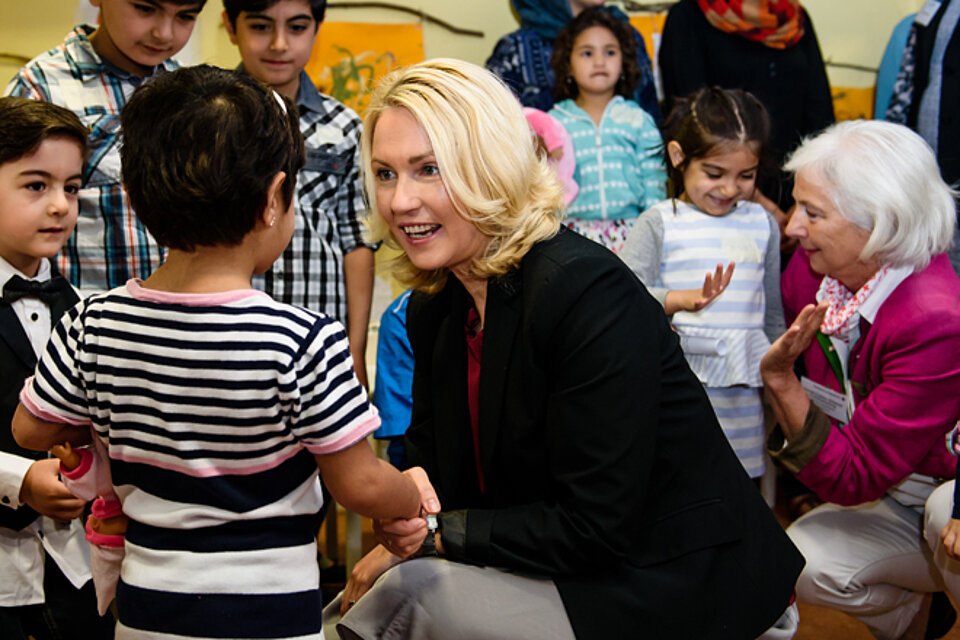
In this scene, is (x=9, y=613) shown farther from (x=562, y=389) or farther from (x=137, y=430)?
(x=562, y=389)

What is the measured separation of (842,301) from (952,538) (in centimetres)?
76

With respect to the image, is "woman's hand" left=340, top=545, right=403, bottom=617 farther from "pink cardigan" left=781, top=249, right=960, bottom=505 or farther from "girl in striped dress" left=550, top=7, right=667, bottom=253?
"girl in striped dress" left=550, top=7, right=667, bottom=253

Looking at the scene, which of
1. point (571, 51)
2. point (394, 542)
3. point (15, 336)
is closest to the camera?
point (394, 542)

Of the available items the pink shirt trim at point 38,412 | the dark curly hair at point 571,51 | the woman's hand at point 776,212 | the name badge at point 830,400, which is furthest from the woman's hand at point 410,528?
the dark curly hair at point 571,51

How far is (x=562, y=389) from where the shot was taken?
156cm

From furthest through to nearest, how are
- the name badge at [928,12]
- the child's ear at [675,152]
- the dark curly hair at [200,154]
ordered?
the name badge at [928,12]
the child's ear at [675,152]
the dark curly hair at [200,154]

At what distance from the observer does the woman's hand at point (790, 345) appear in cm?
210

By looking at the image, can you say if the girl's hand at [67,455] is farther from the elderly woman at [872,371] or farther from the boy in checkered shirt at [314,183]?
the elderly woman at [872,371]

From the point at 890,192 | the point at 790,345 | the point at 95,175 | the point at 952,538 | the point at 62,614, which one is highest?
the point at 95,175

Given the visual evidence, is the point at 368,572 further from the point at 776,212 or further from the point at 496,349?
the point at 776,212

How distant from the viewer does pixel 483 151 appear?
5.45 ft

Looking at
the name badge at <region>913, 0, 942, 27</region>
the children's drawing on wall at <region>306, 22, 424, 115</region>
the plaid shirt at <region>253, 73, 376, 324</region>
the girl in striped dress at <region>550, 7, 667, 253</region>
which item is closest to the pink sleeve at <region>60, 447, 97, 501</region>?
the plaid shirt at <region>253, 73, 376, 324</region>

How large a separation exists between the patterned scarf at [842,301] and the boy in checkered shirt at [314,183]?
1.38m

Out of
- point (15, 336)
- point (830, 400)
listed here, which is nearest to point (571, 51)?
point (830, 400)
